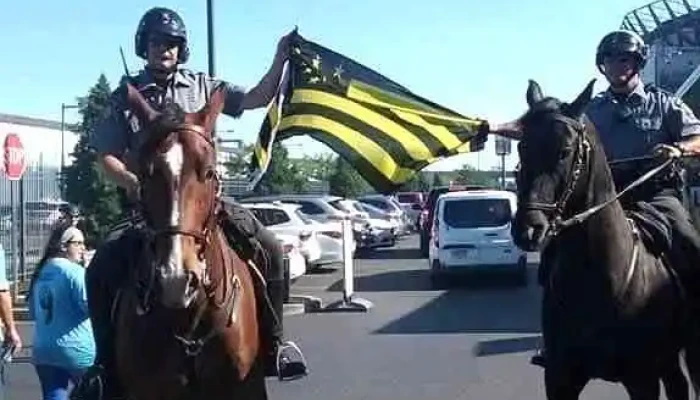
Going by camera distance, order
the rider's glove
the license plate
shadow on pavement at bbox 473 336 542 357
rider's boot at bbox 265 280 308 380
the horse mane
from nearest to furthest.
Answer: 1. the horse mane
2. rider's boot at bbox 265 280 308 380
3. the rider's glove
4. shadow on pavement at bbox 473 336 542 357
5. the license plate

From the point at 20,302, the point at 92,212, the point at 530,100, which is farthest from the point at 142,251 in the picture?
the point at 92,212

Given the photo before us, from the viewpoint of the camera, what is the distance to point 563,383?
7543mm

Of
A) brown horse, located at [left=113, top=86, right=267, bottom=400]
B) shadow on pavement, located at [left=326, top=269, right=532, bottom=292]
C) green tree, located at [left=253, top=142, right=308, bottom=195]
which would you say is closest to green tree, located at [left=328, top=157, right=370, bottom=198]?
green tree, located at [left=253, top=142, right=308, bottom=195]

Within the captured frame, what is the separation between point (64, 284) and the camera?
993cm

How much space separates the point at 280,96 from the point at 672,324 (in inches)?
111

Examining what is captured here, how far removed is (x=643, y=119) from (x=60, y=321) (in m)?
4.78

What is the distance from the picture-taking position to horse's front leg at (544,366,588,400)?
753 centimetres

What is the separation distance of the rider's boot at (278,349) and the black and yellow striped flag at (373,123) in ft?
5.36

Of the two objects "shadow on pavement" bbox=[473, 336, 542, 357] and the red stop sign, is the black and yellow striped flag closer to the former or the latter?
"shadow on pavement" bbox=[473, 336, 542, 357]

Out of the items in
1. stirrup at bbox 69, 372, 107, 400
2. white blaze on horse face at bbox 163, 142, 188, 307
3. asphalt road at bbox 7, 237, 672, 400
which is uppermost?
white blaze on horse face at bbox 163, 142, 188, 307

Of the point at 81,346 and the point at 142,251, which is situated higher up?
the point at 142,251

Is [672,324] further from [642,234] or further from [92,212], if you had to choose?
[92,212]

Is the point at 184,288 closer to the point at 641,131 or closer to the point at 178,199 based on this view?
the point at 178,199

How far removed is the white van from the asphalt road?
1.80 feet
